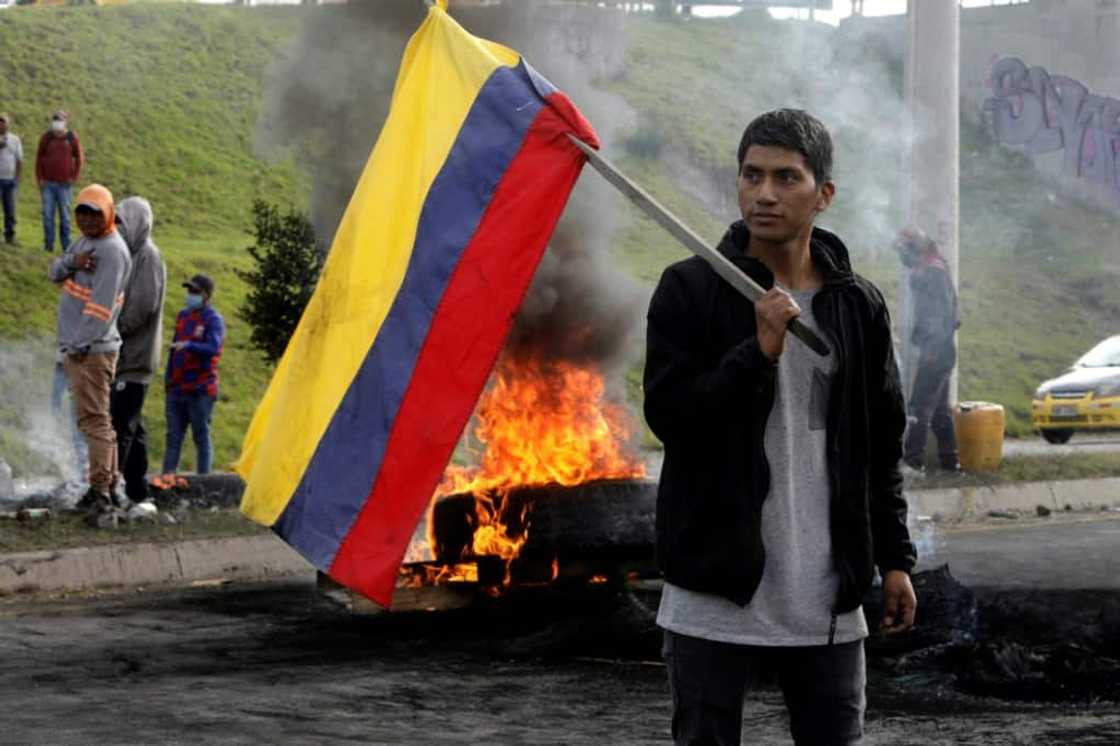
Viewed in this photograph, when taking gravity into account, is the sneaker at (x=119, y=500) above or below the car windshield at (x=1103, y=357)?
below

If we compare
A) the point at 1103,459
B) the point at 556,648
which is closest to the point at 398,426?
the point at 556,648

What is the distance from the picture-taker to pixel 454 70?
572cm

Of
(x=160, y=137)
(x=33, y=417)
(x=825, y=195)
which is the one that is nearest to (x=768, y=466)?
(x=825, y=195)

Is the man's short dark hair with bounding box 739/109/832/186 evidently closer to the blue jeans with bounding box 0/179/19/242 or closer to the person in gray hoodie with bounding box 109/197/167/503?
the person in gray hoodie with bounding box 109/197/167/503

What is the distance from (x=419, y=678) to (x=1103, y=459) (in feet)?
35.6

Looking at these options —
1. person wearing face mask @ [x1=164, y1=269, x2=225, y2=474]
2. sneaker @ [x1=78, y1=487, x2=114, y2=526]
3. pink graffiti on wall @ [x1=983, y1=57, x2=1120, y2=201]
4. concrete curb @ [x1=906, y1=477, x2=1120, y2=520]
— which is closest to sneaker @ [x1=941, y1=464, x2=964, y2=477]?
concrete curb @ [x1=906, y1=477, x2=1120, y2=520]

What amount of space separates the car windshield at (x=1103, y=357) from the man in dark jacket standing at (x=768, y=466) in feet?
67.1

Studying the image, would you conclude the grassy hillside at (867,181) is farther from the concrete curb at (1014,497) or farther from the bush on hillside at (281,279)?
the bush on hillside at (281,279)

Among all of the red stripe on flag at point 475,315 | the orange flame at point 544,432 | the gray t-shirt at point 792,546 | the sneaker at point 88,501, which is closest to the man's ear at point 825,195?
the gray t-shirt at point 792,546

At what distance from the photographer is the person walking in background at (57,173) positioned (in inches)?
878

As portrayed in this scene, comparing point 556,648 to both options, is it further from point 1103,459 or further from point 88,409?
point 1103,459

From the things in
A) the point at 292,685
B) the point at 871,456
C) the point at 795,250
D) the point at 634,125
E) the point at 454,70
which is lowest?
the point at 292,685

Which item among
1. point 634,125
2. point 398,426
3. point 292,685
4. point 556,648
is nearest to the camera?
point 398,426

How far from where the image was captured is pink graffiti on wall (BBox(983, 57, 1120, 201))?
3453 cm
